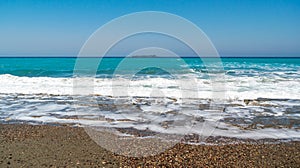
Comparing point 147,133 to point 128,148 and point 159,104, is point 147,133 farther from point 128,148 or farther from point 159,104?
point 159,104

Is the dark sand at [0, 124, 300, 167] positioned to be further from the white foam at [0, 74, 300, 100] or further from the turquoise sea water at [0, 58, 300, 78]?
the turquoise sea water at [0, 58, 300, 78]

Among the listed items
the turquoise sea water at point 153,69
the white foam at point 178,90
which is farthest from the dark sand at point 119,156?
the turquoise sea water at point 153,69

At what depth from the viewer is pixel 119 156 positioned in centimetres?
512

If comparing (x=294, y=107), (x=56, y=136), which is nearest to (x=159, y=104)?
(x=294, y=107)

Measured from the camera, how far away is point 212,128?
7.54 meters

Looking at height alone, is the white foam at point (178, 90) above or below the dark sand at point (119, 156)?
below

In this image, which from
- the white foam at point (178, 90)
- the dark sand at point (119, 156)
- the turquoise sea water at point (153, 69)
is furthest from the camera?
the turquoise sea water at point (153, 69)

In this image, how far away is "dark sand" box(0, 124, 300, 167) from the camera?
15.7 feet

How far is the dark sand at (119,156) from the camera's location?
Result: 188 inches

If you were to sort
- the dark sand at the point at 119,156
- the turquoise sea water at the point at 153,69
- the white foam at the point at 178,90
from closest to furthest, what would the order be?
the dark sand at the point at 119,156 < the white foam at the point at 178,90 < the turquoise sea water at the point at 153,69

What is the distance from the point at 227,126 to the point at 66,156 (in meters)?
4.39

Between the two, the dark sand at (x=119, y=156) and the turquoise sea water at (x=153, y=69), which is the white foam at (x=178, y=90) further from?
the turquoise sea water at (x=153, y=69)

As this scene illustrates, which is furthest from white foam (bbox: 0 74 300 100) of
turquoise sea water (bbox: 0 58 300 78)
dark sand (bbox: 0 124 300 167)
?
turquoise sea water (bbox: 0 58 300 78)

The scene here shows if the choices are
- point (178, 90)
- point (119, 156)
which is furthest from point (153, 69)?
point (119, 156)
